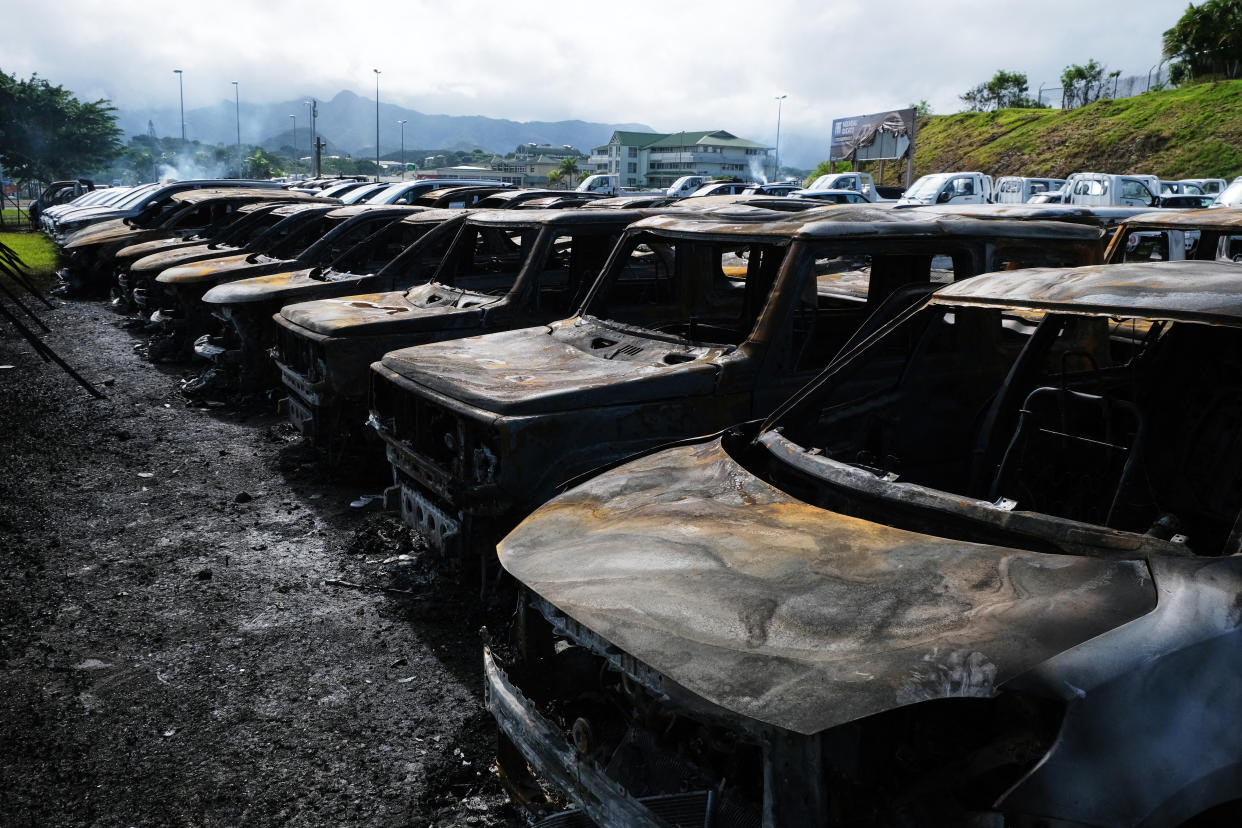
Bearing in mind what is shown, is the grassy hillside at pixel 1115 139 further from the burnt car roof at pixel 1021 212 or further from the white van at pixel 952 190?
the burnt car roof at pixel 1021 212

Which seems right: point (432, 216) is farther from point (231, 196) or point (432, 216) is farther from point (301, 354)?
point (231, 196)

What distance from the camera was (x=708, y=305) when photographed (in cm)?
602

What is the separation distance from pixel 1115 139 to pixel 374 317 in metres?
41.9

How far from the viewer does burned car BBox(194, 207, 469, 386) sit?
8148 mm

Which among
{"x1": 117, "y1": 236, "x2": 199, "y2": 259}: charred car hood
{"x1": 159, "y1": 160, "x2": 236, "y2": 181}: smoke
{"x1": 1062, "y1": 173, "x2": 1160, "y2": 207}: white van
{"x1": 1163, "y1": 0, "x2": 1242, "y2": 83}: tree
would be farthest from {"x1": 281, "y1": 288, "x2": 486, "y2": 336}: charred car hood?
{"x1": 159, "y1": 160, "x2": 236, "y2": 181}: smoke

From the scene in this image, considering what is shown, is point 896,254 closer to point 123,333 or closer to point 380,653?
point 380,653

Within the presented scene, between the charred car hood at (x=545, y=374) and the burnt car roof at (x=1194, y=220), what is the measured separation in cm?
360

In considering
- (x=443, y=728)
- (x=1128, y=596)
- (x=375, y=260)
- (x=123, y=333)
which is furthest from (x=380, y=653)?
(x=123, y=333)

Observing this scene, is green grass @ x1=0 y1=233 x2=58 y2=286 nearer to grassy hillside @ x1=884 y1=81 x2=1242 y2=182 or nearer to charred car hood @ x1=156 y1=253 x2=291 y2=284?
charred car hood @ x1=156 y1=253 x2=291 y2=284

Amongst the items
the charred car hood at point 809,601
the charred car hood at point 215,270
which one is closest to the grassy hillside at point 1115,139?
the charred car hood at point 215,270

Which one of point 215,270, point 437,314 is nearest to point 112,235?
point 215,270

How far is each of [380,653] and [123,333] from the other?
1083 cm

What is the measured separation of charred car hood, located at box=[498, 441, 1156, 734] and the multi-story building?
115 metres

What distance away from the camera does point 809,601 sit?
7.23ft
